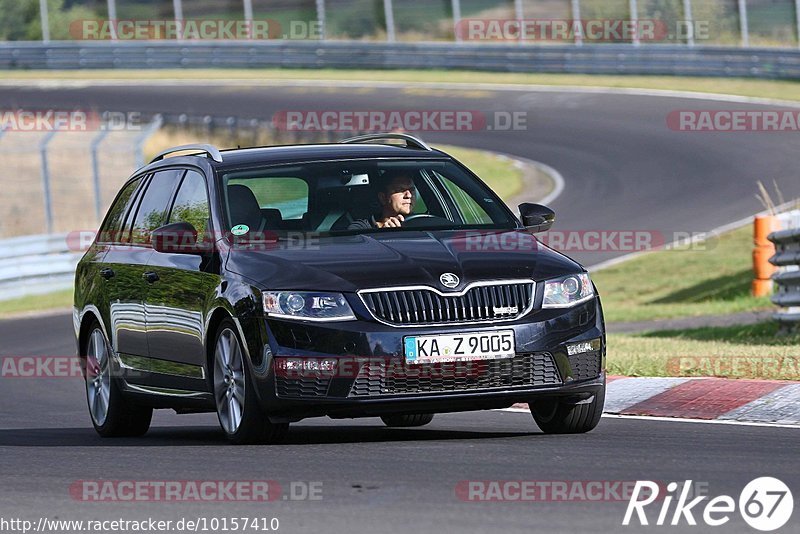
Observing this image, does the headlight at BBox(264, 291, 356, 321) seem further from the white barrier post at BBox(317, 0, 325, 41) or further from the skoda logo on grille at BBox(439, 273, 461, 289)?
the white barrier post at BBox(317, 0, 325, 41)

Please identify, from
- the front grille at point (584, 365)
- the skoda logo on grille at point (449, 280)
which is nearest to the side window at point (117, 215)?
the skoda logo on grille at point (449, 280)

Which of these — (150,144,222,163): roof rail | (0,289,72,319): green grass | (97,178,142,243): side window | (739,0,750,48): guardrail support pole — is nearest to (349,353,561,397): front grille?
(150,144,222,163): roof rail

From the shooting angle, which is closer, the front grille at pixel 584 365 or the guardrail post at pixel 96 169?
the front grille at pixel 584 365

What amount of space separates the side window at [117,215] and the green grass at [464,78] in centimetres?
2681

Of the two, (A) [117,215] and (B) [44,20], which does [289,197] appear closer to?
(A) [117,215]

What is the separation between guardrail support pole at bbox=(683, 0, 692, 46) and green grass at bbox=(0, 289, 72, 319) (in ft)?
69.9

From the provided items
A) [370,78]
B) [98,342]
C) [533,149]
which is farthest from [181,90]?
[98,342]

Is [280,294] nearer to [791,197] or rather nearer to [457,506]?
[457,506]

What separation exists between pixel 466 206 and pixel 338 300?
166 cm

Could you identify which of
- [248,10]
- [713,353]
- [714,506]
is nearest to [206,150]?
[714,506]

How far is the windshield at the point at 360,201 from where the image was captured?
926 centimetres

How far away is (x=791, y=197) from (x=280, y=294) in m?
18.4

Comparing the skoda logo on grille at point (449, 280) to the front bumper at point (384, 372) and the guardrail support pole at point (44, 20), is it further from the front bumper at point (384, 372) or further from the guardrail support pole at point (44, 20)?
the guardrail support pole at point (44, 20)

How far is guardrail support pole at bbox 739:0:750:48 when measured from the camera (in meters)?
41.7
